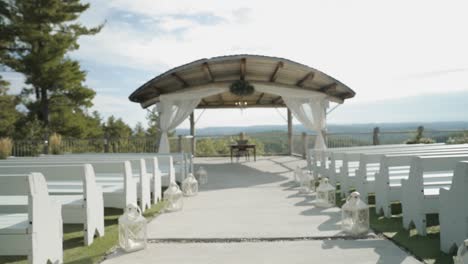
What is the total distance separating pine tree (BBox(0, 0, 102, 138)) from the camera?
17.8 metres

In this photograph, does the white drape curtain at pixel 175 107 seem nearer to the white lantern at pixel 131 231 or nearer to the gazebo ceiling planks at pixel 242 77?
the gazebo ceiling planks at pixel 242 77

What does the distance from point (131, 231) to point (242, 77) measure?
8.58 meters

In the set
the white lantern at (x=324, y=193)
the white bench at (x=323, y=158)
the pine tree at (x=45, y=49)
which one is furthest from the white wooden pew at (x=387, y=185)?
the pine tree at (x=45, y=49)

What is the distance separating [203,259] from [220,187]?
4.65 m

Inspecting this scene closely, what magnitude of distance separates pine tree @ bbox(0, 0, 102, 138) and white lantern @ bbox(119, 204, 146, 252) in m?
16.1

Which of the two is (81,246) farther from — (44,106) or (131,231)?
(44,106)

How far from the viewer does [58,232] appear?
314cm

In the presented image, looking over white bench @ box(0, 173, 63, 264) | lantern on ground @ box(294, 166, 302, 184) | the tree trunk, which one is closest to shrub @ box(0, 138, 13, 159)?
the tree trunk

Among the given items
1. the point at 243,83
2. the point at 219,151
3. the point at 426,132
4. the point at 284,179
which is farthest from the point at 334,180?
the point at 219,151

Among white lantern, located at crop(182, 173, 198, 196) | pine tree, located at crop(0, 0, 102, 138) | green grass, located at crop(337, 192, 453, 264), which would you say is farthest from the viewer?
pine tree, located at crop(0, 0, 102, 138)

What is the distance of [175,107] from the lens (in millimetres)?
11977

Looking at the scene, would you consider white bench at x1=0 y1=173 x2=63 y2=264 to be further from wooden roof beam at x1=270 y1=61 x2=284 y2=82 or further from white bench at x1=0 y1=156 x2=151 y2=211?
wooden roof beam at x1=270 y1=61 x2=284 y2=82

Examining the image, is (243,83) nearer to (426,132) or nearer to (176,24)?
(176,24)

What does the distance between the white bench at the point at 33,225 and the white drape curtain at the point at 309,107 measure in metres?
9.21
